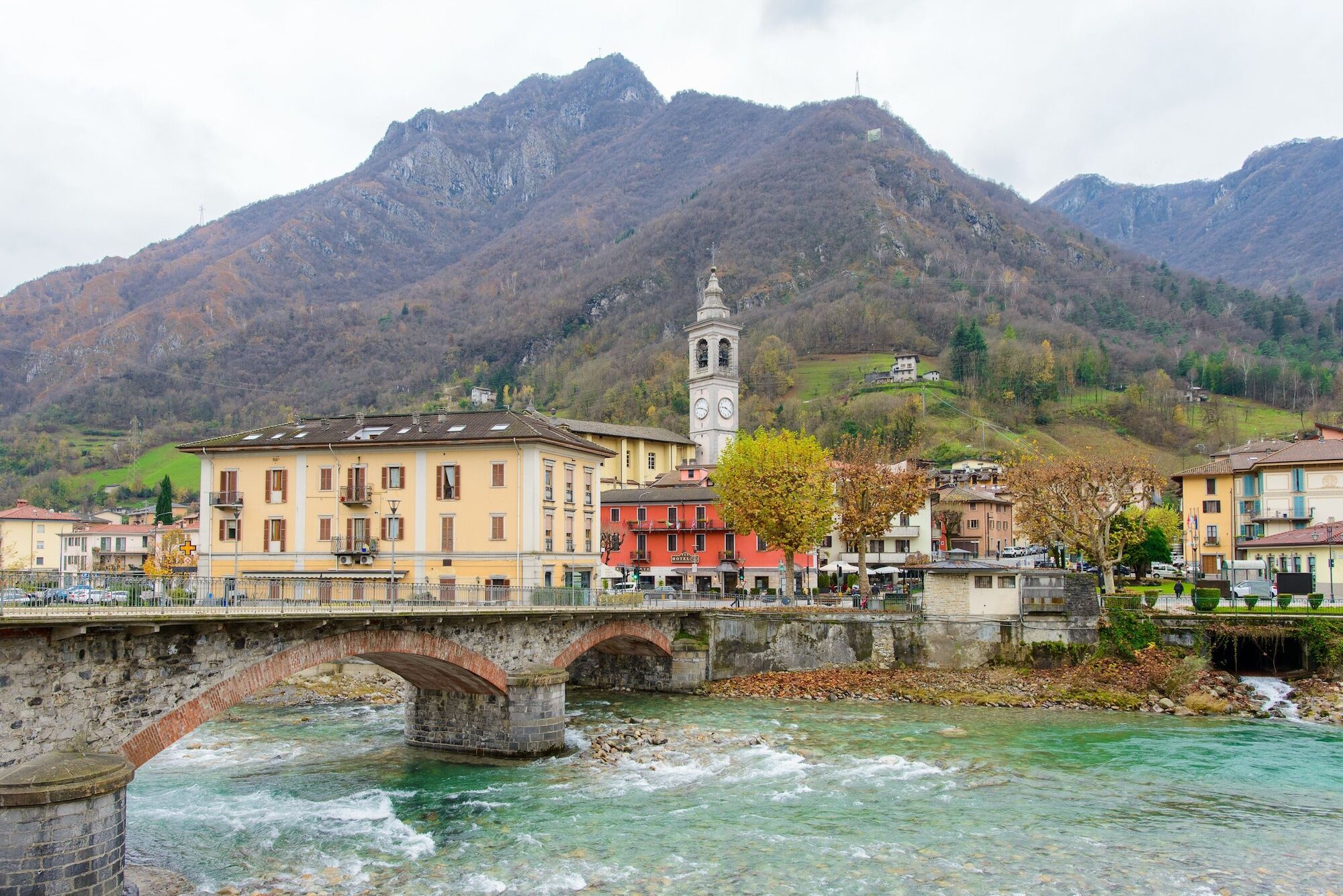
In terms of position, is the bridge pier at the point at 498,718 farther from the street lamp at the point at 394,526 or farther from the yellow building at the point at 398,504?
the yellow building at the point at 398,504

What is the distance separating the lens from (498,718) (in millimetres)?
33781

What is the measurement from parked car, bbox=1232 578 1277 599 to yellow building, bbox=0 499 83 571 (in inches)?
4325

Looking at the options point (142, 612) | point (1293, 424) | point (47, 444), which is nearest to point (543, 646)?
point (142, 612)

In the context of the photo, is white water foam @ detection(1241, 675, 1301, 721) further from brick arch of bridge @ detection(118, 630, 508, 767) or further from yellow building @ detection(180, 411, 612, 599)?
yellow building @ detection(180, 411, 612, 599)

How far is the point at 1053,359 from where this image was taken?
165 meters

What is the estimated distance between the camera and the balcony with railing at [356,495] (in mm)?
47875

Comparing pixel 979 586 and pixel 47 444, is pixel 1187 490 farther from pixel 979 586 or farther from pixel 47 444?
pixel 47 444

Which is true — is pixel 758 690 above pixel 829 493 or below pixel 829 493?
below

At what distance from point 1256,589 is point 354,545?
158 feet

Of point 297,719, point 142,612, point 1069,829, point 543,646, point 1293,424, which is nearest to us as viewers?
point 142,612

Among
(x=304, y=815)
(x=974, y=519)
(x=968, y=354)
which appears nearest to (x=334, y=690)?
(x=304, y=815)

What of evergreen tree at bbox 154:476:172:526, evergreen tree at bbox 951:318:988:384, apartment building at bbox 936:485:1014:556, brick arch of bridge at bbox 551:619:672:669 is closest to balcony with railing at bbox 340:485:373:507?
brick arch of bridge at bbox 551:619:672:669

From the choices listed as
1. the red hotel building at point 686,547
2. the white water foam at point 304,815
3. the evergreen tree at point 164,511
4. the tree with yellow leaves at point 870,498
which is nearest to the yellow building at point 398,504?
the white water foam at point 304,815

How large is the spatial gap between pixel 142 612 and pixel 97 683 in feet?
5.91
